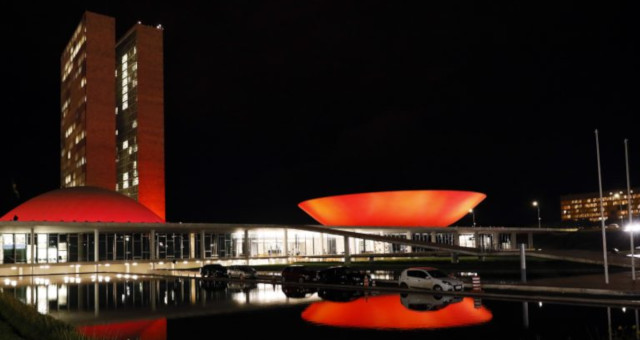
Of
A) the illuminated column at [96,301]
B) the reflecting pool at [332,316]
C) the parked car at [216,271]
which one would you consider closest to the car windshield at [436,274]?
the reflecting pool at [332,316]

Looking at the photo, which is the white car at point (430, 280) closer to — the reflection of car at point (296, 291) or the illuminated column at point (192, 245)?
the reflection of car at point (296, 291)

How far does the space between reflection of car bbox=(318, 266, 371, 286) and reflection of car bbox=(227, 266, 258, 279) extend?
856 centimetres

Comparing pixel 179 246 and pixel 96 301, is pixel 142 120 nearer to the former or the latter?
pixel 179 246

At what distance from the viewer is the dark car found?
120 feet

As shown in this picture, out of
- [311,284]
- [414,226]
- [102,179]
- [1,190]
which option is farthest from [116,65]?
[311,284]

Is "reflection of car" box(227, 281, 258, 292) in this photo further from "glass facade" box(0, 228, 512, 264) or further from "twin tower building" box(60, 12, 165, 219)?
"twin tower building" box(60, 12, 165, 219)

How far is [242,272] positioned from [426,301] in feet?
66.3

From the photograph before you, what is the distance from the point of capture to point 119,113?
125m

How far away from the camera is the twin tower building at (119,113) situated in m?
114

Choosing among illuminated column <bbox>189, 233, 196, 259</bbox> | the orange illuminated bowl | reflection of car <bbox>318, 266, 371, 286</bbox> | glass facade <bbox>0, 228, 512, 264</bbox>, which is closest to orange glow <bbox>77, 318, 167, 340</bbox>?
reflection of car <bbox>318, 266, 371, 286</bbox>

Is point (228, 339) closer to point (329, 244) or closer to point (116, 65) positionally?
point (329, 244)

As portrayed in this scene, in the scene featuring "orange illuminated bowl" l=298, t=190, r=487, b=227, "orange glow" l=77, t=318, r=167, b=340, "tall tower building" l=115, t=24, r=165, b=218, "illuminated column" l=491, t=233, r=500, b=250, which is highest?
"tall tower building" l=115, t=24, r=165, b=218

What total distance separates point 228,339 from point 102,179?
4070 inches

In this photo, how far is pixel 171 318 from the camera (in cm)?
2077
